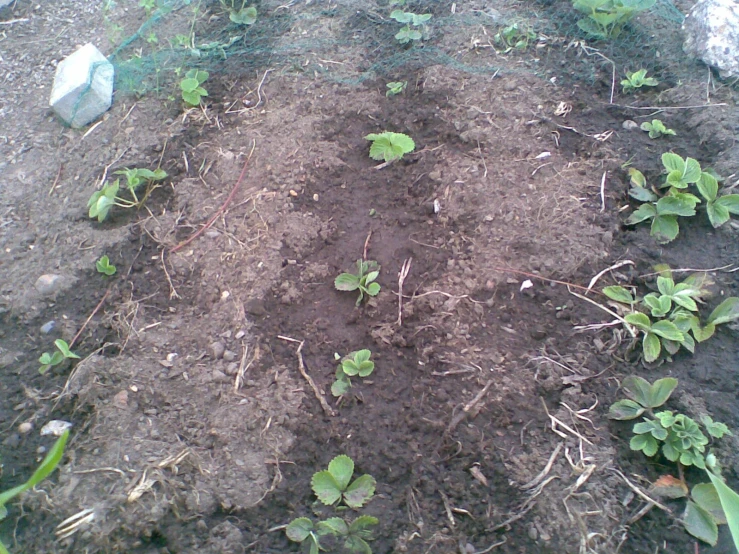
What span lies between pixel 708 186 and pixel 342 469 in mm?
1570

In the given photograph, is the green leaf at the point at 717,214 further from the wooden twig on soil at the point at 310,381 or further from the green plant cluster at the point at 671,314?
the wooden twig on soil at the point at 310,381

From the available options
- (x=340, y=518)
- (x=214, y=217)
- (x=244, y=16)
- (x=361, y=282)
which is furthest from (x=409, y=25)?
(x=340, y=518)

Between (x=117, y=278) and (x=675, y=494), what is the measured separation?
6.28ft

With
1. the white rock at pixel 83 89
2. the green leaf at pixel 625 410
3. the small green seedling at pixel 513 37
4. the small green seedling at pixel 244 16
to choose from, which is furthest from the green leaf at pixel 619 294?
the white rock at pixel 83 89

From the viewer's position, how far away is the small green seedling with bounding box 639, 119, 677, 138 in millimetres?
2201

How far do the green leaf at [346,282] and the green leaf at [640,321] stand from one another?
0.88 meters

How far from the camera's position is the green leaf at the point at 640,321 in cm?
169

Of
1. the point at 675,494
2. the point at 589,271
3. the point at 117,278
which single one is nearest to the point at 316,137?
the point at 117,278

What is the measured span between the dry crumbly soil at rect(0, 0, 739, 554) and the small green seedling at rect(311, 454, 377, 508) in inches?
2.1

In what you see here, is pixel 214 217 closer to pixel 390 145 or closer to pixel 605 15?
pixel 390 145

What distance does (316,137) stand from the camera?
2.38 metres

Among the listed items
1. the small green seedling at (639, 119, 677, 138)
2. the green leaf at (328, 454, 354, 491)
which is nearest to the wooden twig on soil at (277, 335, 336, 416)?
the green leaf at (328, 454, 354, 491)

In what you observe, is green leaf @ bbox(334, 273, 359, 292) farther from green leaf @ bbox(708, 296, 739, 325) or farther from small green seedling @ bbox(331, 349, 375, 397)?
green leaf @ bbox(708, 296, 739, 325)

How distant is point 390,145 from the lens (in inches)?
88.3
